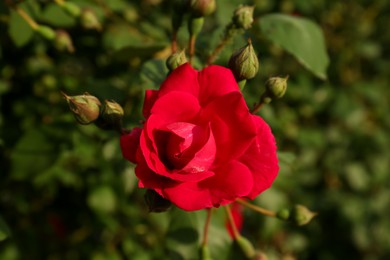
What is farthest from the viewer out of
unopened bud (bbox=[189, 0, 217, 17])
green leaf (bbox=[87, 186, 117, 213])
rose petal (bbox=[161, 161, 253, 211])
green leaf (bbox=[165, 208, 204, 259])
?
green leaf (bbox=[87, 186, 117, 213])

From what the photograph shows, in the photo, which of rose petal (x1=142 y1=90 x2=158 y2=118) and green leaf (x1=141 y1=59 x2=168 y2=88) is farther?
green leaf (x1=141 y1=59 x2=168 y2=88)

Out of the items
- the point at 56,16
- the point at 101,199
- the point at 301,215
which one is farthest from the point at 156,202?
the point at 101,199

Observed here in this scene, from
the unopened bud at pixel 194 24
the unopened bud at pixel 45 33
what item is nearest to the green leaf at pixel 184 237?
the unopened bud at pixel 194 24

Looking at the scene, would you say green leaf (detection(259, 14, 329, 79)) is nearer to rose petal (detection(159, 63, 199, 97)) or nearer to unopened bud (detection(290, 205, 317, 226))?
unopened bud (detection(290, 205, 317, 226))

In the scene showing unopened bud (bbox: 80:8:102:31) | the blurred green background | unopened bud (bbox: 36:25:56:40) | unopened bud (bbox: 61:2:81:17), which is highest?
unopened bud (bbox: 61:2:81:17)

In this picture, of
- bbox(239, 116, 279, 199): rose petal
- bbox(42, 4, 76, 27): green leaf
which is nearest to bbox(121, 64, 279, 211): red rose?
bbox(239, 116, 279, 199): rose petal

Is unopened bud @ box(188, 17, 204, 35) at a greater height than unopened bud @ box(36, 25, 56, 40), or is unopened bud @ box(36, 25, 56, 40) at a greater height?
unopened bud @ box(188, 17, 204, 35)
